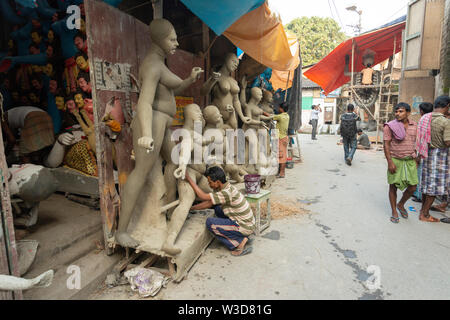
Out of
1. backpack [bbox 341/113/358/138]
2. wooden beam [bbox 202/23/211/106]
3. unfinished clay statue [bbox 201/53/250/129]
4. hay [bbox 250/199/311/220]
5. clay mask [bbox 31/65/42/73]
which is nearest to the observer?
clay mask [bbox 31/65/42/73]

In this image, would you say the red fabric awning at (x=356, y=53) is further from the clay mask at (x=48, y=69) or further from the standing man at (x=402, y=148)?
the clay mask at (x=48, y=69)

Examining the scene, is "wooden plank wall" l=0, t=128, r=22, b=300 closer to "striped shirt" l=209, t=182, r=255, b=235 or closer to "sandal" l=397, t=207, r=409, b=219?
"striped shirt" l=209, t=182, r=255, b=235

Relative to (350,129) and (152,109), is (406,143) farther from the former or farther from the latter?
(350,129)

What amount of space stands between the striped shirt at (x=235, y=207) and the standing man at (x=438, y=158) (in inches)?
111

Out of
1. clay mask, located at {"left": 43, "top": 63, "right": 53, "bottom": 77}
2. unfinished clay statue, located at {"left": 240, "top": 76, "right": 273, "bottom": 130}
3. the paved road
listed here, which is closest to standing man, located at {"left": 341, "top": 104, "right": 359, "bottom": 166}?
the paved road

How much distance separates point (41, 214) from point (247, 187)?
8.21 ft

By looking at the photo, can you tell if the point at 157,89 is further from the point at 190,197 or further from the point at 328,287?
the point at 328,287

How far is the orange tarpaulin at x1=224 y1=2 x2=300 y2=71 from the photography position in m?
3.86

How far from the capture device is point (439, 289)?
249 cm

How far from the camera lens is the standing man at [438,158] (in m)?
3.81

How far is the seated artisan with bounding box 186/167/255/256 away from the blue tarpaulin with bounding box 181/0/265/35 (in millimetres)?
1657

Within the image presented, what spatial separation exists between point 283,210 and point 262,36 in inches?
108

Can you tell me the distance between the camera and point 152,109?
2701mm

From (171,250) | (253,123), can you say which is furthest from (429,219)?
(171,250)
